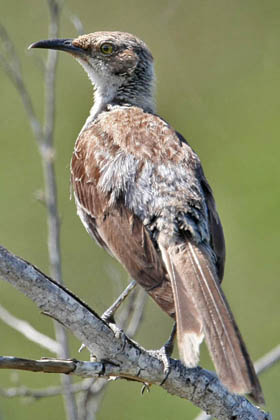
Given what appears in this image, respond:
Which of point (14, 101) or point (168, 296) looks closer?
point (168, 296)

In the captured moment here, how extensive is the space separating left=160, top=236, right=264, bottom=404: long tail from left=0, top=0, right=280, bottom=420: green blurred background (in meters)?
2.70

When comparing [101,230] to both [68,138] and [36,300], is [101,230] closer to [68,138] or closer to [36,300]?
[36,300]

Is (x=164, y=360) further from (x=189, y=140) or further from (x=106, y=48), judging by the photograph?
(x=189, y=140)

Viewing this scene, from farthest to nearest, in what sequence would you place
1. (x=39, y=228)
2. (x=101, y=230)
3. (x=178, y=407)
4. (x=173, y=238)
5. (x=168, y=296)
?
1. (x=39, y=228)
2. (x=178, y=407)
3. (x=101, y=230)
4. (x=173, y=238)
5. (x=168, y=296)

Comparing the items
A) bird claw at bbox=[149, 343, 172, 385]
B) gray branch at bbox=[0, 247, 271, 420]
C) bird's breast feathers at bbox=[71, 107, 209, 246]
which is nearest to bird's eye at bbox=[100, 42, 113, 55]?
bird's breast feathers at bbox=[71, 107, 209, 246]

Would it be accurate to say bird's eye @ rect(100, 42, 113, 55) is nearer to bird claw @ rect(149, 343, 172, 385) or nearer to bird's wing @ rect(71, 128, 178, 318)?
bird's wing @ rect(71, 128, 178, 318)

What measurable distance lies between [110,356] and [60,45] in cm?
278

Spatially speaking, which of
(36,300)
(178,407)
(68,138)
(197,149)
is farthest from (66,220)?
(36,300)

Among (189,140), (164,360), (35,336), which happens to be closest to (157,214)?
(164,360)

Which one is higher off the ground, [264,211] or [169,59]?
[169,59]

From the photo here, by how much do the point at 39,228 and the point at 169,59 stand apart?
2.27m

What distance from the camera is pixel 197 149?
8922 mm

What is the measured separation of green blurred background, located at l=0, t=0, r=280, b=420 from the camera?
7.56 metres

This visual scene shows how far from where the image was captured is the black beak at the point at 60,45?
5966 mm
